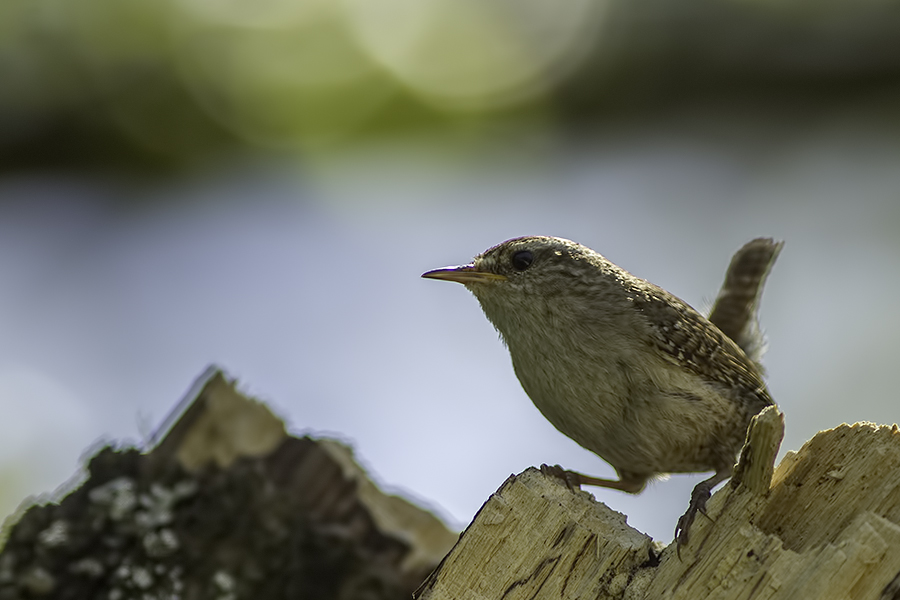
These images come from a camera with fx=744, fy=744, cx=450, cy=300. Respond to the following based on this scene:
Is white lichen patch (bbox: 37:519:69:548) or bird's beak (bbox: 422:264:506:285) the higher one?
bird's beak (bbox: 422:264:506:285)

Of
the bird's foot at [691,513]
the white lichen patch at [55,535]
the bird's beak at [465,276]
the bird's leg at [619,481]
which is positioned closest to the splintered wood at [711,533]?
the bird's foot at [691,513]

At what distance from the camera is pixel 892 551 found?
1499mm

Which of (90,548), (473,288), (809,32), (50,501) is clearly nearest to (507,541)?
(473,288)

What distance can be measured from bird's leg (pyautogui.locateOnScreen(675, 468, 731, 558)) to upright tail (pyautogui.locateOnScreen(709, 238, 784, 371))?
0.90m

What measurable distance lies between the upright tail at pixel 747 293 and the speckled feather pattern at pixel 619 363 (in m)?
0.57

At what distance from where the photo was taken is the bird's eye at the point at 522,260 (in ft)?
8.31

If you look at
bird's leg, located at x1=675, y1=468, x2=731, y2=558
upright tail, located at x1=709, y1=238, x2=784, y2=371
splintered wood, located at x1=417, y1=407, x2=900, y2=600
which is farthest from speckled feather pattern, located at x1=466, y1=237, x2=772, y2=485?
upright tail, located at x1=709, y1=238, x2=784, y2=371

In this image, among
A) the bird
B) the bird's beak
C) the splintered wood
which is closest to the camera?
the splintered wood

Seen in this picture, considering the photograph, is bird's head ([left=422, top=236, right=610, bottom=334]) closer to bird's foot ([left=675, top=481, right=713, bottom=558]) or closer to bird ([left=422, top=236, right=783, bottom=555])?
bird ([left=422, top=236, right=783, bottom=555])

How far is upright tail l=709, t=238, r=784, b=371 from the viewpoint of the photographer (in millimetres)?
3072

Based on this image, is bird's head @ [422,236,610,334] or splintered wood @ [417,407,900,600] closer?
splintered wood @ [417,407,900,600]

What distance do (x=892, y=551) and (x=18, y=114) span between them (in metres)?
4.02

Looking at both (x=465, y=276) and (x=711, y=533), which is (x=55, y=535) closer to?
(x=465, y=276)

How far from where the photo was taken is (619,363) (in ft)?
7.36
